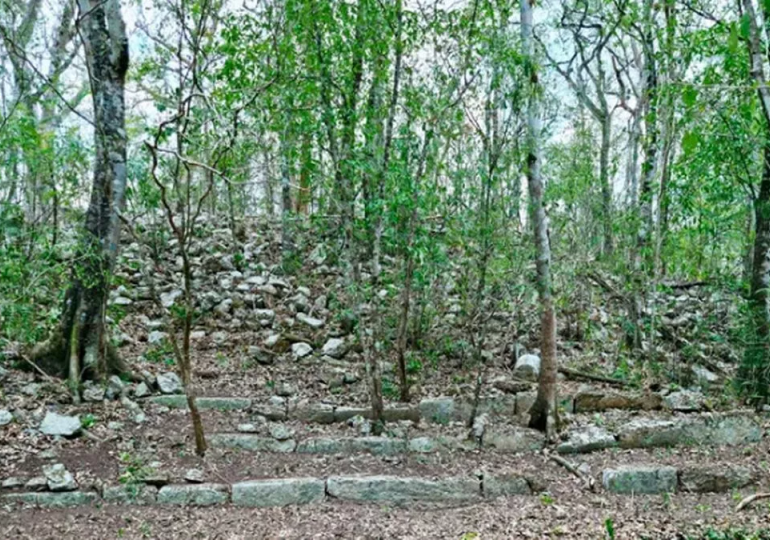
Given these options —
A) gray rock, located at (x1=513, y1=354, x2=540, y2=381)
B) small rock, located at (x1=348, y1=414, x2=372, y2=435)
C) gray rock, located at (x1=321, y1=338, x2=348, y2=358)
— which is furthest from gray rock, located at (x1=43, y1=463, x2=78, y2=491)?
gray rock, located at (x1=513, y1=354, x2=540, y2=381)

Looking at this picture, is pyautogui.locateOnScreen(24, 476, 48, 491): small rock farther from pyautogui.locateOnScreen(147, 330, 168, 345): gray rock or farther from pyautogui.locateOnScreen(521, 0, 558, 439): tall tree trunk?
pyautogui.locateOnScreen(521, 0, 558, 439): tall tree trunk

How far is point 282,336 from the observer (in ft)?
22.2

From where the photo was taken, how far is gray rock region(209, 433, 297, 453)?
4355 millimetres

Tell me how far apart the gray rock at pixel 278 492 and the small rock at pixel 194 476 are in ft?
0.90

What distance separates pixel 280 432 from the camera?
4.62 m

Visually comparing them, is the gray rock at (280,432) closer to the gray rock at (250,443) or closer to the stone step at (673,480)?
the gray rock at (250,443)

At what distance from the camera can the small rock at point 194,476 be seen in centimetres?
370

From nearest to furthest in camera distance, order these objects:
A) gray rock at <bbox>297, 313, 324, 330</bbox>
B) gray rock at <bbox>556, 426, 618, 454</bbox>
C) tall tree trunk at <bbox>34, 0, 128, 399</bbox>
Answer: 1. gray rock at <bbox>556, 426, 618, 454</bbox>
2. tall tree trunk at <bbox>34, 0, 128, 399</bbox>
3. gray rock at <bbox>297, 313, 324, 330</bbox>

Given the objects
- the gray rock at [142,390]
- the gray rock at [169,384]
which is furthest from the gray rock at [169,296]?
the gray rock at [142,390]

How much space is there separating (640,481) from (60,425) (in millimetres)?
4283

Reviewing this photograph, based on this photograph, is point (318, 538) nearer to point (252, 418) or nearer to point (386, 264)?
point (252, 418)

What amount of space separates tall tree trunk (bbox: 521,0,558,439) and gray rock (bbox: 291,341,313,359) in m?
2.88

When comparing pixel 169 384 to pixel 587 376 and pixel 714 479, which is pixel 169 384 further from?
pixel 714 479

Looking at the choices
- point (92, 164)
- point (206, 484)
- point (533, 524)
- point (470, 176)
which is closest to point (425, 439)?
point (533, 524)
